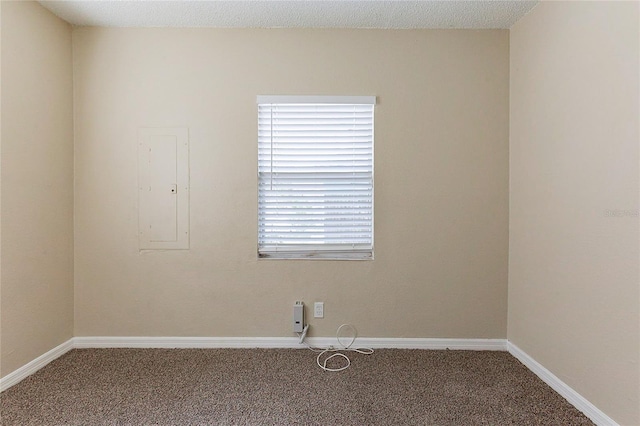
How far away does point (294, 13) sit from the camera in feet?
7.23

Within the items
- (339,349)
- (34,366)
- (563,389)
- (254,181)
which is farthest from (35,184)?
(563,389)

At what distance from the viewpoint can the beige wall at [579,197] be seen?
1487mm

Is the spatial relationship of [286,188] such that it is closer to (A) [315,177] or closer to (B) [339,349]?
(A) [315,177]

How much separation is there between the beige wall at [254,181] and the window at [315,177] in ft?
0.27

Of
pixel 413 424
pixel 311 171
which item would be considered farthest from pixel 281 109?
pixel 413 424

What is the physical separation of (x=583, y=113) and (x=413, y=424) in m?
1.83

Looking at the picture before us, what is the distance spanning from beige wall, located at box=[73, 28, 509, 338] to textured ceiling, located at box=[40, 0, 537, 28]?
8cm

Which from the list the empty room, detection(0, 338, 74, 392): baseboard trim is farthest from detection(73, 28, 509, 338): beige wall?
detection(0, 338, 74, 392): baseboard trim

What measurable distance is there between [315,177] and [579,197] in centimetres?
159

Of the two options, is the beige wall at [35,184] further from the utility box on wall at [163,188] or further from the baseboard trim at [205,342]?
the utility box on wall at [163,188]

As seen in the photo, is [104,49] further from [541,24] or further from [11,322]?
[541,24]

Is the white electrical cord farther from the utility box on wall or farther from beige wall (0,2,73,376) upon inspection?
beige wall (0,2,73,376)

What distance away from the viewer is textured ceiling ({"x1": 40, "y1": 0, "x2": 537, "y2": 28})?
82.7 inches

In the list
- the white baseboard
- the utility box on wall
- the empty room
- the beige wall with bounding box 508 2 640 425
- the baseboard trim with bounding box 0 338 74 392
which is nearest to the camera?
the beige wall with bounding box 508 2 640 425
